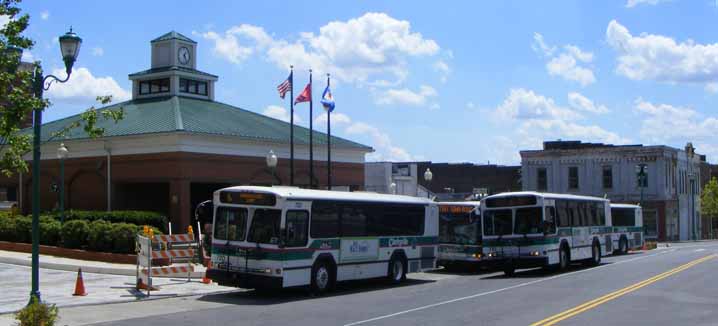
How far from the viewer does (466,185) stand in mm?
92188

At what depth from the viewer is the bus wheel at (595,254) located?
104 feet

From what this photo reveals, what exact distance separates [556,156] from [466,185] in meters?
20.3

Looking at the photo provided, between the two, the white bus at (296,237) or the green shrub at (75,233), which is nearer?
the white bus at (296,237)

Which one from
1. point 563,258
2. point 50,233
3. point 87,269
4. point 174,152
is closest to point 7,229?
point 50,233

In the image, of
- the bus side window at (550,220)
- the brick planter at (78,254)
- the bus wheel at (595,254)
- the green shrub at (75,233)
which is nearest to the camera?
the bus side window at (550,220)

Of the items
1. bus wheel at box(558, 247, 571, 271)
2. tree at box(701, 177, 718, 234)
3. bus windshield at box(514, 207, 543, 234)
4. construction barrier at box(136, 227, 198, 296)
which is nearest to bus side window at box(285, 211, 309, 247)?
construction barrier at box(136, 227, 198, 296)

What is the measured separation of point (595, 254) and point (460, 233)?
6.62 m

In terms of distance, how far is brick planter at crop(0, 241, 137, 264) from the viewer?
91.1 ft

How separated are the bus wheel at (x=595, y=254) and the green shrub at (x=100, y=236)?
1866 cm

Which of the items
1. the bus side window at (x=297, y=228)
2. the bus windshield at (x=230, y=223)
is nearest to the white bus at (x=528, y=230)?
the bus side window at (x=297, y=228)

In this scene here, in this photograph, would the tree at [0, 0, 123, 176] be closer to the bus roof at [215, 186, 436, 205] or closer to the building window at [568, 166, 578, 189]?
the bus roof at [215, 186, 436, 205]

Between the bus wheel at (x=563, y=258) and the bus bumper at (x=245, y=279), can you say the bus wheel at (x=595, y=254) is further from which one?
the bus bumper at (x=245, y=279)

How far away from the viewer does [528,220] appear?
26859mm

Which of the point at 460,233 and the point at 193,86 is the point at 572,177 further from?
the point at 460,233
